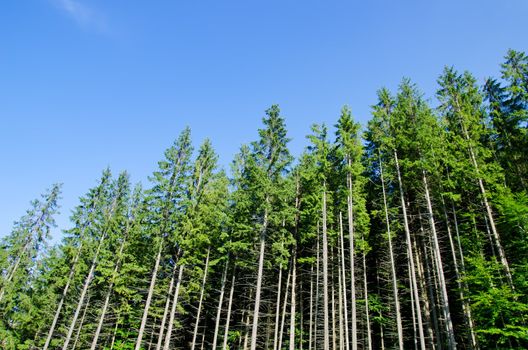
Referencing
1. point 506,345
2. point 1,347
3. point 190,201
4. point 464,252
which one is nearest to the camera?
point 506,345

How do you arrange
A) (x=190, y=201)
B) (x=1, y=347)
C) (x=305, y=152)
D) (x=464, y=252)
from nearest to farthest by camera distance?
1. (x=464, y=252)
2. (x=190, y=201)
3. (x=1, y=347)
4. (x=305, y=152)

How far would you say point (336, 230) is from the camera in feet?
74.7

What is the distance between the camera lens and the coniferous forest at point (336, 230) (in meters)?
17.3

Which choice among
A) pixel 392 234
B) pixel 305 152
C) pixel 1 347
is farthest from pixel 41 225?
pixel 392 234

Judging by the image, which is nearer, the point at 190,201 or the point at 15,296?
the point at 190,201

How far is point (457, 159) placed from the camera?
19156 millimetres

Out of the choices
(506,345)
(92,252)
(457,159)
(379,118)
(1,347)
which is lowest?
(1,347)

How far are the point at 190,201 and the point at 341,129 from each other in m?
12.1

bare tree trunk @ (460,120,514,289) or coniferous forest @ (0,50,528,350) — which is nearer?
bare tree trunk @ (460,120,514,289)

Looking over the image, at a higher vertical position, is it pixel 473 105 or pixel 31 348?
pixel 473 105

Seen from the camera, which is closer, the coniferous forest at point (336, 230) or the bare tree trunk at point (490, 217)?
the bare tree trunk at point (490, 217)

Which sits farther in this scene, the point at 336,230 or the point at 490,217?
the point at 336,230

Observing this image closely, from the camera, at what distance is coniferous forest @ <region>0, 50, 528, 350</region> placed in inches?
682

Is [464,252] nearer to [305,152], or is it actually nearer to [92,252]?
[305,152]
